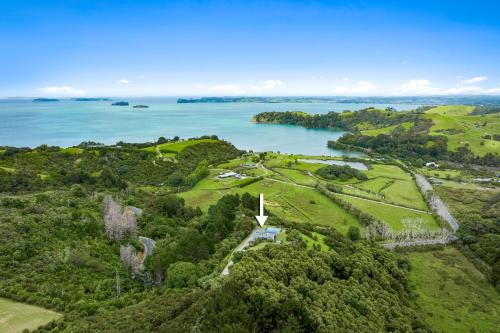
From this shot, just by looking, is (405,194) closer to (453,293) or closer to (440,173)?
(440,173)

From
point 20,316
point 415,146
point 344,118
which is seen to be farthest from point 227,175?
point 344,118

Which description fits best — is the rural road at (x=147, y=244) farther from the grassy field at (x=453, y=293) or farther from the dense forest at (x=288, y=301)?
the grassy field at (x=453, y=293)

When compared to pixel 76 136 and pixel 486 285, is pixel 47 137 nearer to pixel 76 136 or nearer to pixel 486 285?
pixel 76 136

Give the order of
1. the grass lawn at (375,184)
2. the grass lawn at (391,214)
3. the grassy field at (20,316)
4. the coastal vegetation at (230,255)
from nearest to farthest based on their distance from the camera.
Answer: the grassy field at (20,316) < the coastal vegetation at (230,255) < the grass lawn at (391,214) < the grass lawn at (375,184)

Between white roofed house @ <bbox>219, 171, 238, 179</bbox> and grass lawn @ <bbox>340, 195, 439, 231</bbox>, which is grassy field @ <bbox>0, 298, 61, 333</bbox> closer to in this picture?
grass lawn @ <bbox>340, 195, 439, 231</bbox>

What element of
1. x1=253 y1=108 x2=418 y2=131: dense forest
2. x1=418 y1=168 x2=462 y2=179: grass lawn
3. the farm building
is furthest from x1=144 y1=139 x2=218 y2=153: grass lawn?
x1=253 y1=108 x2=418 y2=131: dense forest

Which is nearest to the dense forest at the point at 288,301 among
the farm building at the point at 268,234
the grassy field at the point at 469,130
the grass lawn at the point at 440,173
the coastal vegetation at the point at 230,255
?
the coastal vegetation at the point at 230,255
